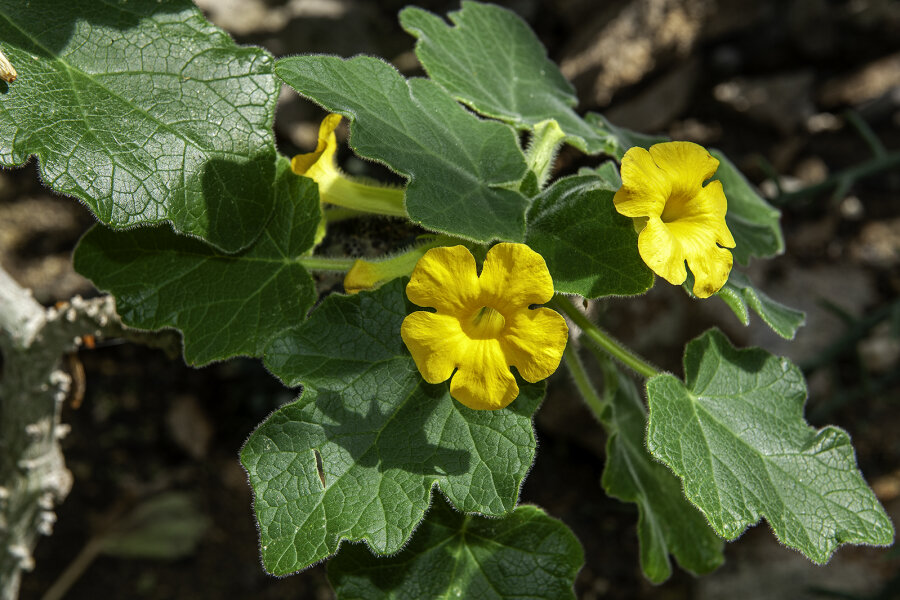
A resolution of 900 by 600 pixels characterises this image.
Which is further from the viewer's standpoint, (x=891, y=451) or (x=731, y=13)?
(x=731, y=13)

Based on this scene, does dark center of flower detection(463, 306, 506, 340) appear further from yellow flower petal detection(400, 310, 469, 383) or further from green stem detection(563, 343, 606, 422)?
green stem detection(563, 343, 606, 422)

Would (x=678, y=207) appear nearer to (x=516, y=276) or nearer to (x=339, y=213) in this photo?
(x=516, y=276)

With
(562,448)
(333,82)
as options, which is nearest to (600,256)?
(333,82)

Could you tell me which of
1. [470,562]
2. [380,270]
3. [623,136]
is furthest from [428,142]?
[470,562]

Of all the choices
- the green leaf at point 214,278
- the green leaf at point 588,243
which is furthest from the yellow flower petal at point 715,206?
the green leaf at point 214,278

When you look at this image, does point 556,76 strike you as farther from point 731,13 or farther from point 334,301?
point 731,13

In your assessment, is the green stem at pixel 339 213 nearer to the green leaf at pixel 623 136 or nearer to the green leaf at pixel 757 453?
the green leaf at pixel 623 136
